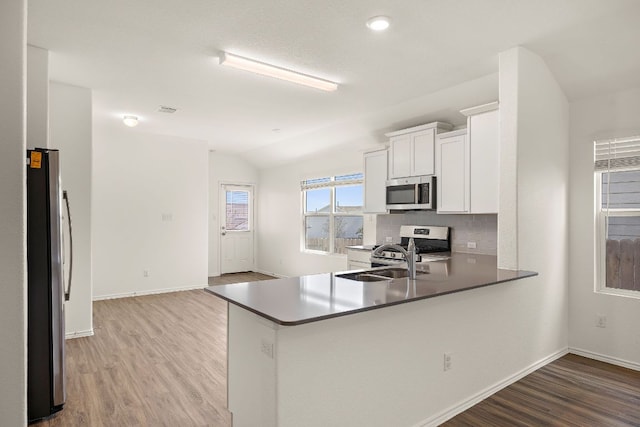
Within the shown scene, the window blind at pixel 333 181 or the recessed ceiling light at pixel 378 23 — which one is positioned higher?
the recessed ceiling light at pixel 378 23

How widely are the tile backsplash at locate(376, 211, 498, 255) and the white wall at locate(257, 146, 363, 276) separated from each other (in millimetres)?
1298

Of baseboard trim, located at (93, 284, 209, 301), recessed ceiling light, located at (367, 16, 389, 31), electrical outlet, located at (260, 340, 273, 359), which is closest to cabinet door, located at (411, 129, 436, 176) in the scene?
recessed ceiling light, located at (367, 16, 389, 31)

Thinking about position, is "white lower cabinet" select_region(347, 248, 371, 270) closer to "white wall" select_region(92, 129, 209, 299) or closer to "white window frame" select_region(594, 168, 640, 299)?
"white window frame" select_region(594, 168, 640, 299)

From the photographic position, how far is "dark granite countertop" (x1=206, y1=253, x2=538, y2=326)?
1.79m

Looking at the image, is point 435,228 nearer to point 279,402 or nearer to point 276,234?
point 279,402

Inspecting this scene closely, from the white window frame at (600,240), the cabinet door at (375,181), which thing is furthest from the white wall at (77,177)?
the white window frame at (600,240)

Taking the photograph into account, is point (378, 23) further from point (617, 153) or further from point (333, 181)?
point (333, 181)

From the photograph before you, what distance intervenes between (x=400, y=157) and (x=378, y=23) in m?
2.36

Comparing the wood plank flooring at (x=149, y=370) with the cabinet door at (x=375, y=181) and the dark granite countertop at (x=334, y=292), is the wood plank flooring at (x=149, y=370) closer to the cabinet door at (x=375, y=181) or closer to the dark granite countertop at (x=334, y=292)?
the dark granite countertop at (x=334, y=292)

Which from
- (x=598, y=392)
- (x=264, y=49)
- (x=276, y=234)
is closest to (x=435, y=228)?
(x=598, y=392)

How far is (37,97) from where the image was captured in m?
3.24

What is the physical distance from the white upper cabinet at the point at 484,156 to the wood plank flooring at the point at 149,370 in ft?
9.54

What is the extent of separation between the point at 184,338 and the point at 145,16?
307cm

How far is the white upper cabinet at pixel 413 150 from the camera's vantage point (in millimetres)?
4441
